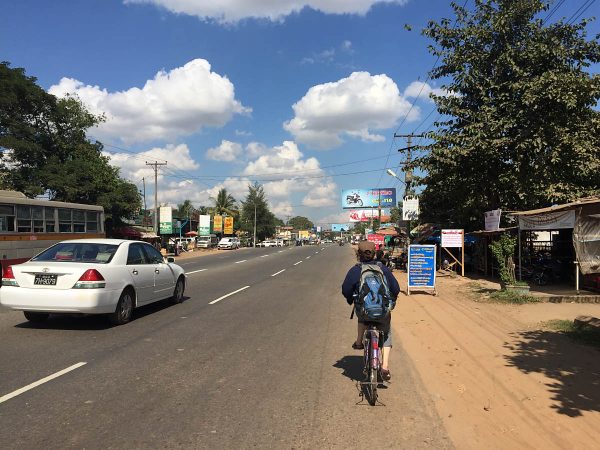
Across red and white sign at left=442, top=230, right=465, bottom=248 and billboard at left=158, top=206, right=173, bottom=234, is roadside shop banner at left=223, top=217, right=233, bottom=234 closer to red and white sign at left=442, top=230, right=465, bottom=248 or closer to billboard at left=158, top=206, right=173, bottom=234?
billboard at left=158, top=206, right=173, bottom=234

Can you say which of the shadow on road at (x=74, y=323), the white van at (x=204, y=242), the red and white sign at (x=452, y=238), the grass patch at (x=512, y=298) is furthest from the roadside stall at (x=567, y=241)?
the white van at (x=204, y=242)

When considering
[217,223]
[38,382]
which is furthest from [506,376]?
[217,223]

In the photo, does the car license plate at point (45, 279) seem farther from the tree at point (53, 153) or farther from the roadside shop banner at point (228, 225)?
the roadside shop banner at point (228, 225)

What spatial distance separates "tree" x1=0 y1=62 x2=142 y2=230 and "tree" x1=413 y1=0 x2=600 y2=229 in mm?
28329

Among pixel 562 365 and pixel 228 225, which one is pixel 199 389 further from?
pixel 228 225

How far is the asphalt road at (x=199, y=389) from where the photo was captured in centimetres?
410

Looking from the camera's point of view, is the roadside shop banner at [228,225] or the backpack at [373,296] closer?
the backpack at [373,296]

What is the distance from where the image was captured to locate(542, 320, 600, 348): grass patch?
8109 millimetres

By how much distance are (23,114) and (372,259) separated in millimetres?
40122

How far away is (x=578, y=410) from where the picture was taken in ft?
16.2

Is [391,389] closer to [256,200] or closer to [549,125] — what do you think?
[549,125]

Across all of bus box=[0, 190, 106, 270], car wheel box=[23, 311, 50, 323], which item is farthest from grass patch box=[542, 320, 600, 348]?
bus box=[0, 190, 106, 270]

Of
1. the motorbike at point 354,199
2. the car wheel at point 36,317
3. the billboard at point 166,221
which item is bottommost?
the car wheel at point 36,317

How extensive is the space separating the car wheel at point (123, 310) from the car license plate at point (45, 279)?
1145mm
